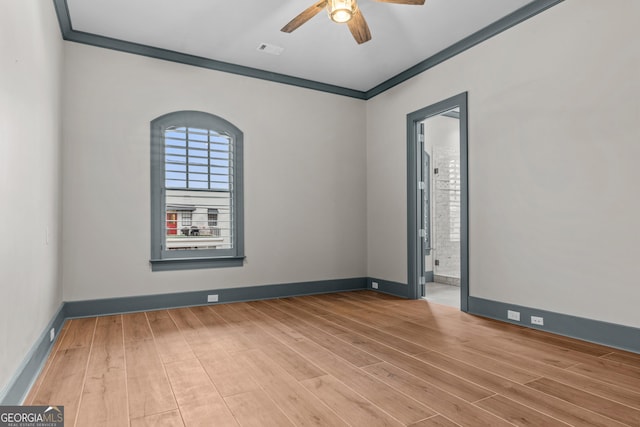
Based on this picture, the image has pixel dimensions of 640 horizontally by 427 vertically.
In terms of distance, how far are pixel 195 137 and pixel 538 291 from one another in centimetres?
405

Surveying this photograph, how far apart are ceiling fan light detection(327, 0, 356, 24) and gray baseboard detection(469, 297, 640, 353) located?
119 inches

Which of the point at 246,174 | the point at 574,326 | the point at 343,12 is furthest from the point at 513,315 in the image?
the point at 246,174

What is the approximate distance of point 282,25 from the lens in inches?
152

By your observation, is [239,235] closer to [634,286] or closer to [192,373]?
[192,373]

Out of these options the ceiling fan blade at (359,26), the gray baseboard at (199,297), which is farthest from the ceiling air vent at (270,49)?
the gray baseboard at (199,297)

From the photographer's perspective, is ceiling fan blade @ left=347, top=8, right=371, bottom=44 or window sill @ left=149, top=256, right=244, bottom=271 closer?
ceiling fan blade @ left=347, top=8, right=371, bottom=44

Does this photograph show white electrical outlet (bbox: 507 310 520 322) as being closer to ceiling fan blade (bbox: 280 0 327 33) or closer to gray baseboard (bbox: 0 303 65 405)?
ceiling fan blade (bbox: 280 0 327 33)

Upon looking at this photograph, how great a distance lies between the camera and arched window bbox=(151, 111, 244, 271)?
4.35m

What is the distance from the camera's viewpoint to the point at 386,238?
5.36 metres

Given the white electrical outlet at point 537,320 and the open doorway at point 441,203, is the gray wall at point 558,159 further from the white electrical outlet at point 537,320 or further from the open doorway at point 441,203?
the open doorway at point 441,203

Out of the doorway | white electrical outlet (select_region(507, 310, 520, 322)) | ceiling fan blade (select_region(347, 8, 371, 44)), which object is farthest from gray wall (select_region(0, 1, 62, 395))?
the doorway

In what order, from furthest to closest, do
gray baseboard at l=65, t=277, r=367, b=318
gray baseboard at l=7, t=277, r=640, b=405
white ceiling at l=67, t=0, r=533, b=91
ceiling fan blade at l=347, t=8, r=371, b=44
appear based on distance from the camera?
1. gray baseboard at l=65, t=277, r=367, b=318
2. white ceiling at l=67, t=0, r=533, b=91
3. ceiling fan blade at l=347, t=8, r=371, b=44
4. gray baseboard at l=7, t=277, r=640, b=405

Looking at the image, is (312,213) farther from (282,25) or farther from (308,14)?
(308,14)

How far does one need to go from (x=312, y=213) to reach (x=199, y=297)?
1.87m
